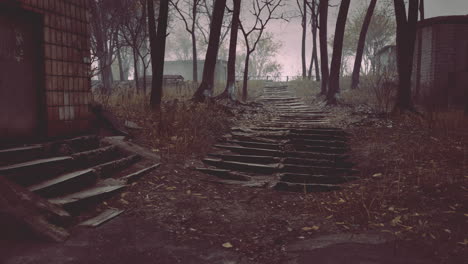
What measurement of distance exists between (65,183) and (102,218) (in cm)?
83

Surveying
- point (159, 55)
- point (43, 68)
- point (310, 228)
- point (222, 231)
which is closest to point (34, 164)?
point (43, 68)

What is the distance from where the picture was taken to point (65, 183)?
15.6 feet

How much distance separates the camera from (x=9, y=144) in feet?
17.0

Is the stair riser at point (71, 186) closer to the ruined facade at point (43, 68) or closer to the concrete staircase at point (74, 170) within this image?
the concrete staircase at point (74, 170)

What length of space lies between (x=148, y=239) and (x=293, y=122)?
280 inches

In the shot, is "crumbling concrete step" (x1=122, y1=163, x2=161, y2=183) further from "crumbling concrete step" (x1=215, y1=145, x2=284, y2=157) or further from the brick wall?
"crumbling concrete step" (x1=215, y1=145, x2=284, y2=157)

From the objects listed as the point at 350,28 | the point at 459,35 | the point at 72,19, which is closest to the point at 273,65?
the point at 350,28

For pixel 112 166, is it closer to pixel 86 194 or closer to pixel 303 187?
pixel 86 194

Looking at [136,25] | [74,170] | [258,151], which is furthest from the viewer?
[136,25]

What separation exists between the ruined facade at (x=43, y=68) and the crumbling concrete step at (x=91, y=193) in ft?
4.78

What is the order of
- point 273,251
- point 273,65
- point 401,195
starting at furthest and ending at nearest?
point 273,65
point 401,195
point 273,251

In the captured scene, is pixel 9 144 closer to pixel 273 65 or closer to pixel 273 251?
pixel 273 251

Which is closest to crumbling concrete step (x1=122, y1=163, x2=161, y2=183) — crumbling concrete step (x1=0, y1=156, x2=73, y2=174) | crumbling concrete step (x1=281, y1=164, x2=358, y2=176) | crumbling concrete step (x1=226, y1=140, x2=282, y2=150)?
crumbling concrete step (x1=0, y1=156, x2=73, y2=174)

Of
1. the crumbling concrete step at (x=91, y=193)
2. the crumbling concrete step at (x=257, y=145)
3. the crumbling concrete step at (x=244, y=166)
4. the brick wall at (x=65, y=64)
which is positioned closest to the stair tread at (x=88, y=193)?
the crumbling concrete step at (x=91, y=193)
